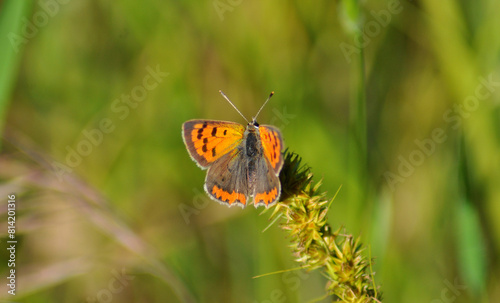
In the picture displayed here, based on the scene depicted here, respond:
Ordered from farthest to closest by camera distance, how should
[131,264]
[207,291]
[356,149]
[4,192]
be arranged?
[207,291], [131,264], [4,192], [356,149]

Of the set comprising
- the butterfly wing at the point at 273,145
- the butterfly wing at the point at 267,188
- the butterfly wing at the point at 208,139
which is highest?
the butterfly wing at the point at 208,139

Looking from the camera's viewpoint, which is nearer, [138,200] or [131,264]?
[131,264]

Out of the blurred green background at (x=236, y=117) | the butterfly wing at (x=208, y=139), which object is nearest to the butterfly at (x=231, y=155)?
the butterfly wing at (x=208, y=139)

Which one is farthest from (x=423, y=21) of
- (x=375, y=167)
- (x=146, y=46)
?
(x=146, y=46)

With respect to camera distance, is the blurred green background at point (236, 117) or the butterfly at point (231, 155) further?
the blurred green background at point (236, 117)

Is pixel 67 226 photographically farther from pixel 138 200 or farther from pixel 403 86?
pixel 403 86

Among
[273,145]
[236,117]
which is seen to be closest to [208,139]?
[273,145]

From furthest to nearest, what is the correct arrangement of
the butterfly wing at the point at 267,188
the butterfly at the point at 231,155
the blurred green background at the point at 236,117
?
1. the blurred green background at the point at 236,117
2. the butterfly at the point at 231,155
3. the butterfly wing at the point at 267,188

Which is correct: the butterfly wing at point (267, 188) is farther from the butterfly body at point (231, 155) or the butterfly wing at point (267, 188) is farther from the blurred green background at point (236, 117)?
the blurred green background at point (236, 117)
